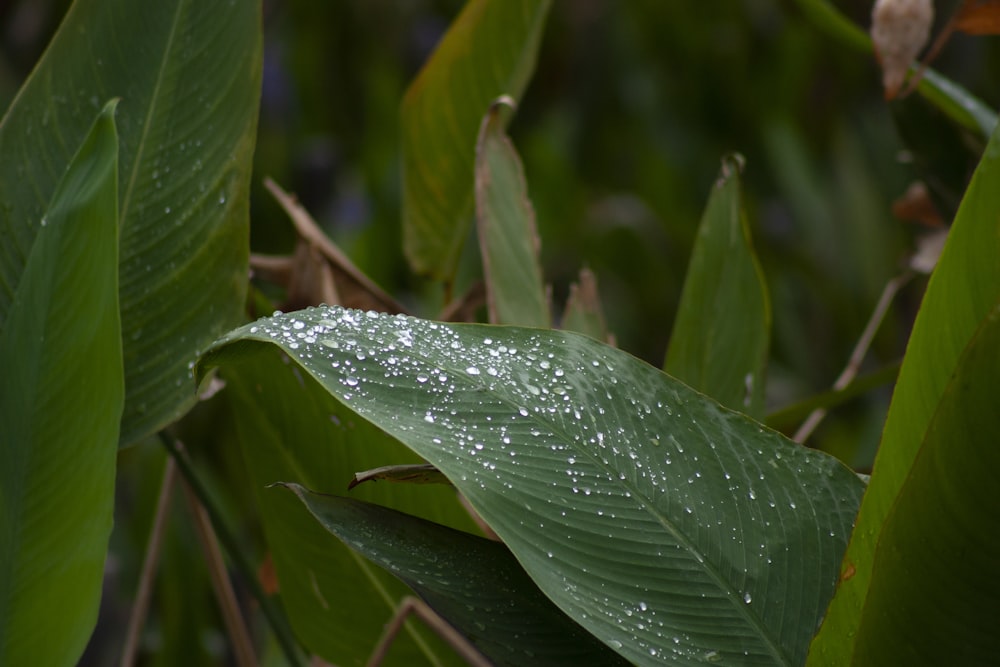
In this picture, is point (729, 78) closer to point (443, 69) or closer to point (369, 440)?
point (443, 69)

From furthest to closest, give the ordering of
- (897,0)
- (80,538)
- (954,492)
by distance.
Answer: (897,0) < (80,538) < (954,492)

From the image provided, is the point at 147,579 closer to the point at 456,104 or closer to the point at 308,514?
the point at 308,514

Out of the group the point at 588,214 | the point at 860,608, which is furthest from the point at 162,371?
the point at 588,214

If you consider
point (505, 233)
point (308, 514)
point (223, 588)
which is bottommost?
point (223, 588)

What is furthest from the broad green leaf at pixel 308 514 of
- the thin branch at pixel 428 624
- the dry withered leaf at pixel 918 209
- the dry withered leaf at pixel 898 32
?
the dry withered leaf at pixel 918 209

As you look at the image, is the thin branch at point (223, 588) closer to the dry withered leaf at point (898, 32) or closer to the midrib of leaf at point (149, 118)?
the midrib of leaf at point (149, 118)

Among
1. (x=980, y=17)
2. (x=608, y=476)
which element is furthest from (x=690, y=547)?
(x=980, y=17)
